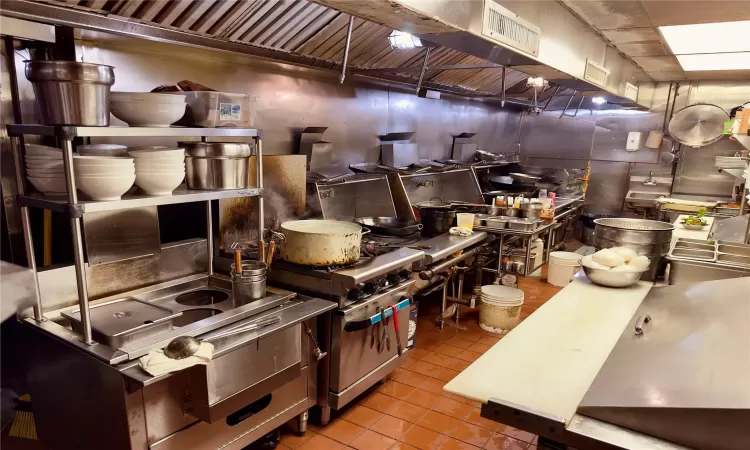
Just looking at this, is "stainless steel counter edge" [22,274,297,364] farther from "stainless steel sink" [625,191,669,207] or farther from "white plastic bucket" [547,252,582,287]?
"stainless steel sink" [625,191,669,207]

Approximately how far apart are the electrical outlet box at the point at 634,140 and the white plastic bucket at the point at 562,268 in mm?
3170

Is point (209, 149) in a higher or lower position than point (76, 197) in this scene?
higher

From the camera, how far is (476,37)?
2379mm

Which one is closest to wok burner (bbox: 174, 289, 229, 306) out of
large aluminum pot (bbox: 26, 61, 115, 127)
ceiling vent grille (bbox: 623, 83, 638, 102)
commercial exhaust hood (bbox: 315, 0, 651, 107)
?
large aluminum pot (bbox: 26, 61, 115, 127)

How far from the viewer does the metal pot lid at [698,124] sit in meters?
6.90

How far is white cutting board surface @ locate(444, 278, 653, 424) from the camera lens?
4.92 ft

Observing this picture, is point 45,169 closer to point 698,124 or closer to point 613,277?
point 613,277

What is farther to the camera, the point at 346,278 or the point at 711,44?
the point at 711,44

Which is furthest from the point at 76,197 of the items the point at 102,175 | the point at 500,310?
the point at 500,310

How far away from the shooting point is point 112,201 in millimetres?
1862

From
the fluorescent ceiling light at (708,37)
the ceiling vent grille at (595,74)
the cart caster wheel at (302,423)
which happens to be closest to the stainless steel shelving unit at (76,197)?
the cart caster wheel at (302,423)

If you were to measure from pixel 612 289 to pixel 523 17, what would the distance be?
1615mm

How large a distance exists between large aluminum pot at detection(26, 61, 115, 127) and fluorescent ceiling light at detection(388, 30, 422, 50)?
258 cm

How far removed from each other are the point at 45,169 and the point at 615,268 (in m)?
2.75
